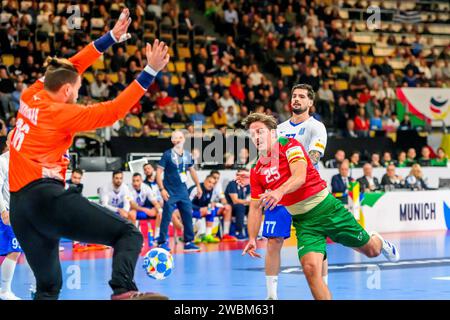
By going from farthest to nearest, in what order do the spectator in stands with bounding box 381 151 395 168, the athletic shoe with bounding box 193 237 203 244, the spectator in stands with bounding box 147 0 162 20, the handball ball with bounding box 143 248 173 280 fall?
the spectator in stands with bounding box 147 0 162 20 → the spectator in stands with bounding box 381 151 395 168 → the athletic shoe with bounding box 193 237 203 244 → the handball ball with bounding box 143 248 173 280

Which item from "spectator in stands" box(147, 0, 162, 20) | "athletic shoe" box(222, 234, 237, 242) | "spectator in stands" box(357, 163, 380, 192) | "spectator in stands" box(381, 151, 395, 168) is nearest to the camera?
"athletic shoe" box(222, 234, 237, 242)

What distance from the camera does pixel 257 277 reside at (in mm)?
12672

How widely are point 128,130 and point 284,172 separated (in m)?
12.8

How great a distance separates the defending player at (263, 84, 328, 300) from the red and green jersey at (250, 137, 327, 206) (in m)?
0.78

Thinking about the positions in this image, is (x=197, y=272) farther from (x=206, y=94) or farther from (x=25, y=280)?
(x=206, y=94)

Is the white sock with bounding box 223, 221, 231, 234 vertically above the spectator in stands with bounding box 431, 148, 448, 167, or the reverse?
the spectator in stands with bounding box 431, 148, 448, 167

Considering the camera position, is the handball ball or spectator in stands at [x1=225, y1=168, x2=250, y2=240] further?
spectator in stands at [x1=225, y1=168, x2=250, y2=240]

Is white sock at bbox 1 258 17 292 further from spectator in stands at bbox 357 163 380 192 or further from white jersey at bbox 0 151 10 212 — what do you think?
spectator in stands at bbox 357 163 380 192

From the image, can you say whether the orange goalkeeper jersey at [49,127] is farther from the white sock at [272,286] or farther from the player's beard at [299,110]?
the player's beard at [299,110]

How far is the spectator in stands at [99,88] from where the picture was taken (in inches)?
875

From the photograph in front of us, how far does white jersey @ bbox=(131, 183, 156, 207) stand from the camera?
60.5 feet

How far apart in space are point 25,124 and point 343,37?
24.0m

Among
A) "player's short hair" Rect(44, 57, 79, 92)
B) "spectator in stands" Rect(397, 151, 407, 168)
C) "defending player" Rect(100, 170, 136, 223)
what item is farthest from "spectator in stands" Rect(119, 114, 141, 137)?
"player's short hair" Rect(44, 57, 79, 92)
